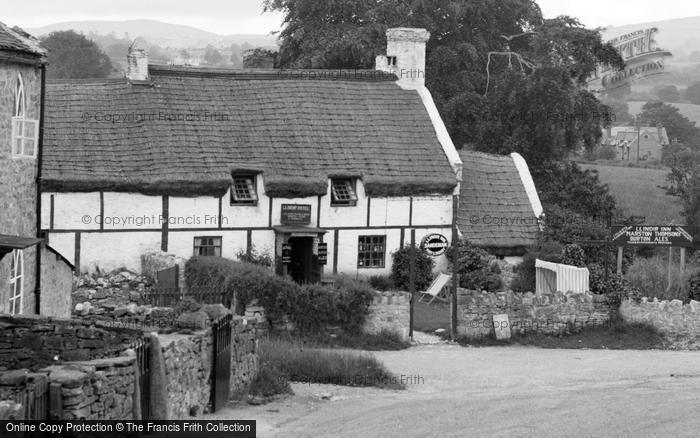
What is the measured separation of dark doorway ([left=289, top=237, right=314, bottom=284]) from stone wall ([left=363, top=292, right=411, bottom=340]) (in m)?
7.37

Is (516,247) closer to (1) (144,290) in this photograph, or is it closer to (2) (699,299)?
(2) (699,299)

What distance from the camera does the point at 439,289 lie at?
118ft


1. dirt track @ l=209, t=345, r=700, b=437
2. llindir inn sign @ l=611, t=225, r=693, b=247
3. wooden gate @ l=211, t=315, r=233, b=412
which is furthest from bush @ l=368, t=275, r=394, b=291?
wooden gate @ l=211, t=315, r=233, b=412

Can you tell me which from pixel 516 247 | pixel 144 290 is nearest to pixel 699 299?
pixel 516 247

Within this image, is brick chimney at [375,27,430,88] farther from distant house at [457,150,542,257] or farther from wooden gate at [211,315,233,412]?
wooden gate at [211,315,233,412]

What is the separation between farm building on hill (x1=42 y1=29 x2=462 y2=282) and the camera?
35.2 metres

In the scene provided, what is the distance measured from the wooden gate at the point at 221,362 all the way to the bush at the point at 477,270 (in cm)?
1778

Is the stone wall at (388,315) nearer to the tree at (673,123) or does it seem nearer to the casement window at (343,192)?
the casement window at (343,192)

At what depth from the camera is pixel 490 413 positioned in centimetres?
2080

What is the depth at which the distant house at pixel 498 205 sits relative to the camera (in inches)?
1566

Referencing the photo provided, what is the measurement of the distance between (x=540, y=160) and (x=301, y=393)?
29102 mm

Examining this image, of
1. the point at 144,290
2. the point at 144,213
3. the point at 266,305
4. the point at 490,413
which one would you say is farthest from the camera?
the point at 144,213

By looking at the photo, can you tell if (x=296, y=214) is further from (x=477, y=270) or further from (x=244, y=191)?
(x=477, y=270)

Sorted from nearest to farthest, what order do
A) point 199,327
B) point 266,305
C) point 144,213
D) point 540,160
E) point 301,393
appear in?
1. point 199,327
2. point 301,393
3. point 266,305
4. point 144,213
5. point 540,160
